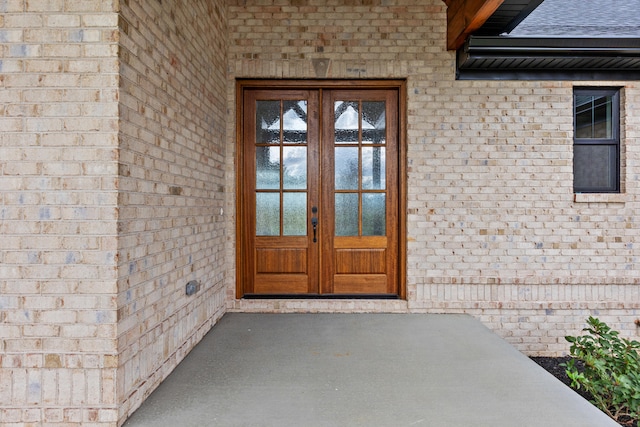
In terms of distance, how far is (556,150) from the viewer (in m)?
3.65

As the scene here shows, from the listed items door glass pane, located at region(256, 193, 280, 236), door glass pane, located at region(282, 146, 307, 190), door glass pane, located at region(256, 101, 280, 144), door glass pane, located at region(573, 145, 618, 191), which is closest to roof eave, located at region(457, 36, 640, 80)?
door glass pane, located at region(573, 145, 618, 191)

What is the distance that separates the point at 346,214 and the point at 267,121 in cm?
132

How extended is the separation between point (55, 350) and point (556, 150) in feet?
14.5

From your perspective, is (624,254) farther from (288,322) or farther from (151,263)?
(151,263)

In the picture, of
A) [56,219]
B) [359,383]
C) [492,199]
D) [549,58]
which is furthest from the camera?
[492,199]

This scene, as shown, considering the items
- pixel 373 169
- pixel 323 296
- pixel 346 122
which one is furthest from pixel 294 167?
pixel 323 296

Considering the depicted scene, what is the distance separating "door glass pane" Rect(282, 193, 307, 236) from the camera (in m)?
3.82

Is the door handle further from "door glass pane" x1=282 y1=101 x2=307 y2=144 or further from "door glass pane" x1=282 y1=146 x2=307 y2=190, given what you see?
"door glass pane" x1=282 y1=101 x2=307 y2=144

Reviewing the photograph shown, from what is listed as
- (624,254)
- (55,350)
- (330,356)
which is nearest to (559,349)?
(624,254)

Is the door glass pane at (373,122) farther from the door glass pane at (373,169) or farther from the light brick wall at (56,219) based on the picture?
the light brick wall at (56,219)

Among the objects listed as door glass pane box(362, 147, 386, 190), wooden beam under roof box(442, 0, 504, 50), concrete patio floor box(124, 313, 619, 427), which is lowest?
concrete patio floor box(124, 313, 619, 427)

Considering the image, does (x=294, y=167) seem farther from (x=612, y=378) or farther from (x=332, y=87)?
(x=612, y=378)

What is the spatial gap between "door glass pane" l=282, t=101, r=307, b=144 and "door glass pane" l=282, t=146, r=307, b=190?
0.10 metres

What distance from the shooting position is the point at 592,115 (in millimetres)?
3801
